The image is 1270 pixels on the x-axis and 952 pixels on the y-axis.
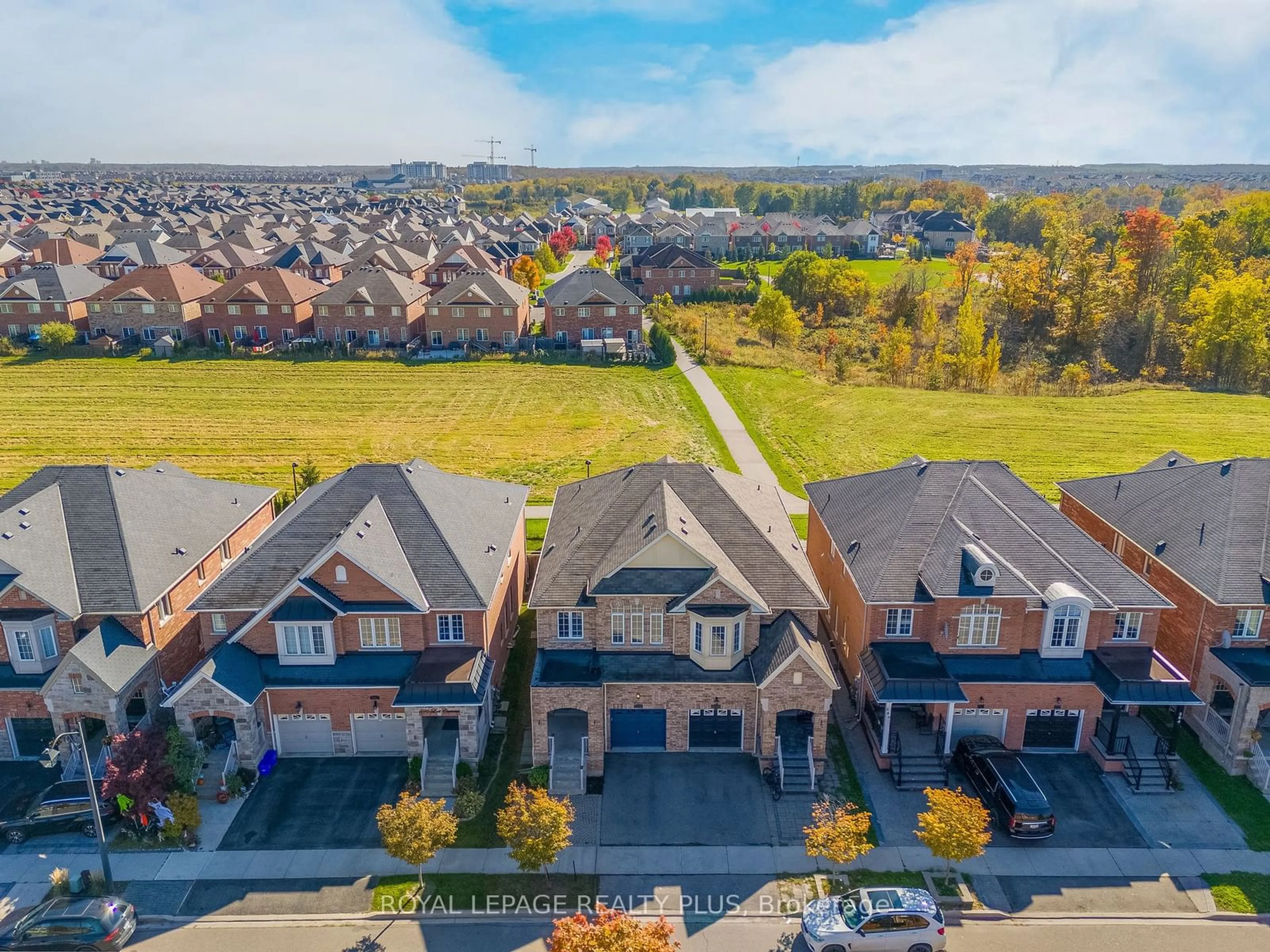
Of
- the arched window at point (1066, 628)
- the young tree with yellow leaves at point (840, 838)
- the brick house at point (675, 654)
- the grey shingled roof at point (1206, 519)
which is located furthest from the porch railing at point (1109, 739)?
the young tree with yellow leaves at point (840, 838)

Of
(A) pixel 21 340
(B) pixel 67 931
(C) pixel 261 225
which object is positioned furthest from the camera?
(C) pixel 261 225

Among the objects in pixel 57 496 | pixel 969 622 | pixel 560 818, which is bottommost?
pixel 560 818

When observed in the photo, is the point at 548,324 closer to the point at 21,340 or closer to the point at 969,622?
the point at 21,340

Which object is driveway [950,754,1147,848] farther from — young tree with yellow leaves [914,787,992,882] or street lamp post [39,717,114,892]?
street lamp post [39,717,114,892]

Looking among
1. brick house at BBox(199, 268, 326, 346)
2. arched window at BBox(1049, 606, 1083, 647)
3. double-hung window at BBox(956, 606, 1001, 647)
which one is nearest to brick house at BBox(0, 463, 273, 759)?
double-hung window at BBox(956, 606, 1001, 647)

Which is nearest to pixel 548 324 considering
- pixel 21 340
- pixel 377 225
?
pixel 21 340

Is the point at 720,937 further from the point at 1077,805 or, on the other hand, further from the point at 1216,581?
the point at 1216,581
